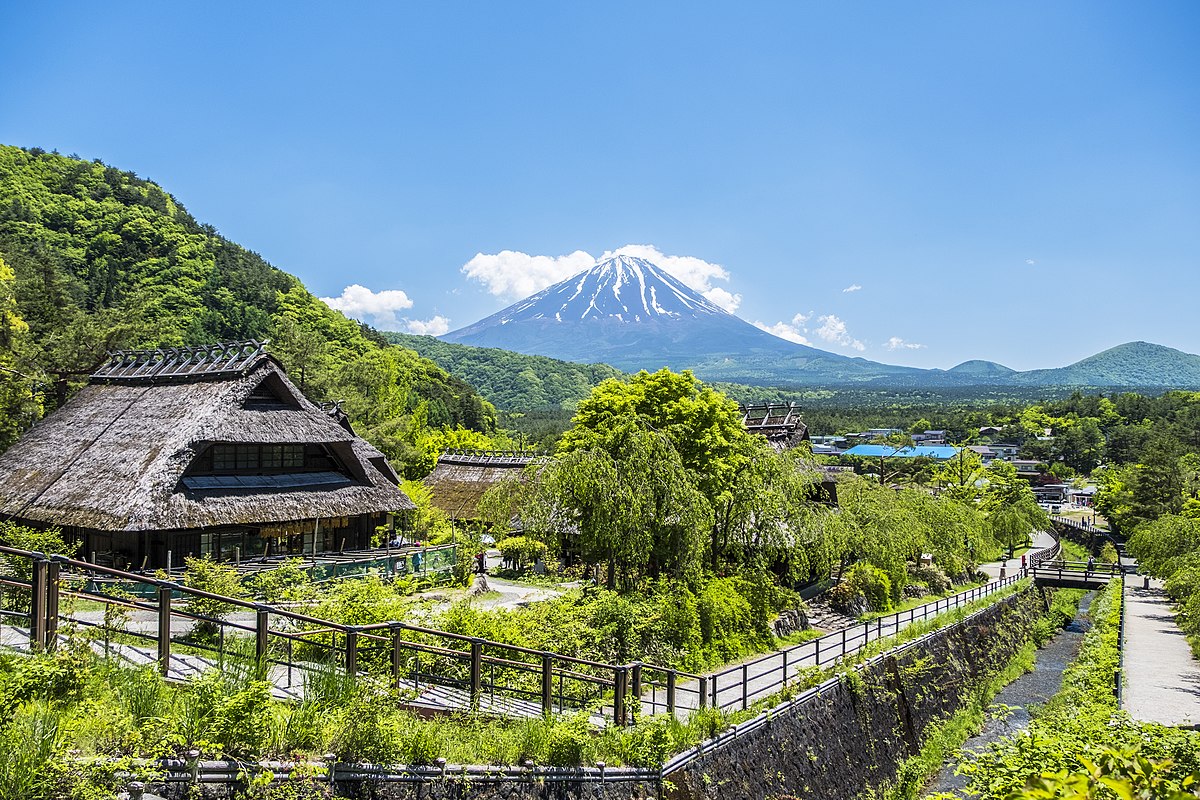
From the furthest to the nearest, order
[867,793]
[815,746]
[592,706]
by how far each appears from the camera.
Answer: [867,793]
[815,746]
[592,706]

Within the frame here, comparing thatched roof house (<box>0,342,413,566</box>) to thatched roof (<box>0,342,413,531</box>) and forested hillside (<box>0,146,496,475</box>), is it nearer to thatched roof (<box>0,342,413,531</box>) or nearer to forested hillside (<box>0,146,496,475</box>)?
thatched roof (<box>0,342,413,531</box>)

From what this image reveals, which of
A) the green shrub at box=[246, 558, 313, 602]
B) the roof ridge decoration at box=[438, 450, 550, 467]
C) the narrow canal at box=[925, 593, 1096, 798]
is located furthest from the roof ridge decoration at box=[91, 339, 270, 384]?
the narrow canal at box=[925, 593, 1096, 798]

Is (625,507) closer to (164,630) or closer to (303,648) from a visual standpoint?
(303,648)

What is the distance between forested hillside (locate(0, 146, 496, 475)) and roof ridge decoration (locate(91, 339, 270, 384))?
2.80m

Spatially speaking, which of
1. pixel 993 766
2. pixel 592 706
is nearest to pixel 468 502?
pixel 592 706

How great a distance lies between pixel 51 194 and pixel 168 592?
7887 cm

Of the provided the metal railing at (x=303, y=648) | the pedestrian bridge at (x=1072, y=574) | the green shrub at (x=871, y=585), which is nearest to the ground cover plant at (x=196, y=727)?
the metal railing at (x=303, y=648)

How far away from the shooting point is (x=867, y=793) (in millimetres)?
17094

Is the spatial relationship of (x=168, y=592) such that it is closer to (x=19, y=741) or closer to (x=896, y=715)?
(x=19, y=741)

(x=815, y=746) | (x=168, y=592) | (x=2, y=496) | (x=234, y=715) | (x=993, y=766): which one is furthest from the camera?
(x=2, y=496)

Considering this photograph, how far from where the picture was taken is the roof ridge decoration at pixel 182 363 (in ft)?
85.3

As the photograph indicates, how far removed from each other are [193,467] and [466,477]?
56.0 feet

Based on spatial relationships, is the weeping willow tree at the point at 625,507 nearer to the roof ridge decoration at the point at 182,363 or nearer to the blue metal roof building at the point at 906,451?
the roof ridge decoration at the point at 182,363

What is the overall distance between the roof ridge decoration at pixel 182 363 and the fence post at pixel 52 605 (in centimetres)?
1826
